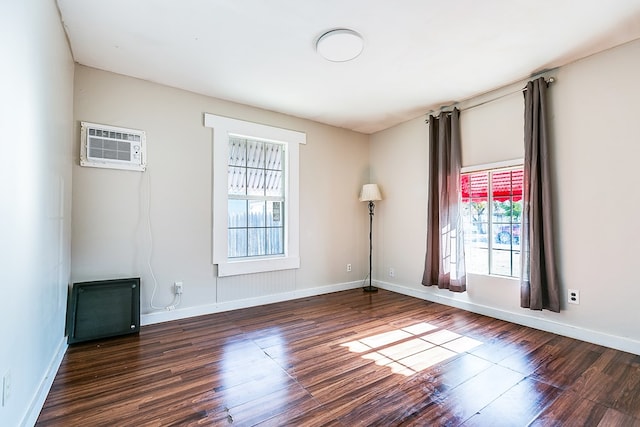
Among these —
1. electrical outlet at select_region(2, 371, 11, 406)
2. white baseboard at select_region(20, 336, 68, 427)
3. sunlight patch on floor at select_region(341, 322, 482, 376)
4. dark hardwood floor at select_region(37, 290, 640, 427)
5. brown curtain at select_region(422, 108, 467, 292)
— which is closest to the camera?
electrical outlet at select_region(2, 371, 11, 406)

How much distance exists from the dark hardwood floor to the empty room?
20 mm

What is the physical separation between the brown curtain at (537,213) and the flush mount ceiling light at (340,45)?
1.85 m

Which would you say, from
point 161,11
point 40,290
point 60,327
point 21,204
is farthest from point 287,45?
point 60,327

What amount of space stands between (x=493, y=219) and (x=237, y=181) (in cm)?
310

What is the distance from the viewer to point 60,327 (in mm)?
2398

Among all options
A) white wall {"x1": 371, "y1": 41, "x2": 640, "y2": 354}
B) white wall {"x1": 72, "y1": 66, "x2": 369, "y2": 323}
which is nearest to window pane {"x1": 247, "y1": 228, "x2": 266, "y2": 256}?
white wall {"x1": 72, "y1": 66, "x2": 369, "y2": 323}

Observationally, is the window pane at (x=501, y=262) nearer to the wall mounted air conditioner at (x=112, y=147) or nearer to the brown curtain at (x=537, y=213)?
the brown curtain at (x=537, y=213)

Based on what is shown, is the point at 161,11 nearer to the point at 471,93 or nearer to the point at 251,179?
the point at 251,179

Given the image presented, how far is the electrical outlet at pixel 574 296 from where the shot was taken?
2.77 metres

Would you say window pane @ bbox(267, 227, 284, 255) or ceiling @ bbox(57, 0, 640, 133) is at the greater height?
ceiling @ bbox(57, 0, 640, 133)

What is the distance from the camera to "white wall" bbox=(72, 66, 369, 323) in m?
2.88

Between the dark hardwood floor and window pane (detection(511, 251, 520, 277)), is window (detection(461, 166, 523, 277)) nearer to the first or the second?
window pane (detection(511, 251, 520, 277))

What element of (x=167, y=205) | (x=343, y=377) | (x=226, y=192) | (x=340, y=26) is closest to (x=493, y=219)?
(x=343, y=377)

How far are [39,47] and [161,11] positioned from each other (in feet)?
2.64
